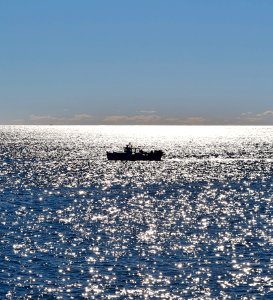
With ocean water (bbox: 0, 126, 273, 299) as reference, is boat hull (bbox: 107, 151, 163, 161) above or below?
above

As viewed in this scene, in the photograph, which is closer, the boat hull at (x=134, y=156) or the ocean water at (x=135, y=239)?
the ocean water at (x=135, y=239)

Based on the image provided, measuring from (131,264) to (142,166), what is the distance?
116 meters

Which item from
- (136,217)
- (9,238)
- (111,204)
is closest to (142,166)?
(111,204)

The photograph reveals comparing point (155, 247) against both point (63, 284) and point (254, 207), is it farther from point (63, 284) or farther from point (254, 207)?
point (254, 207)

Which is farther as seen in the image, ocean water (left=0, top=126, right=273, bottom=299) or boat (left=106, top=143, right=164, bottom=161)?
boat (left=106, top=143, right=164, bottom=161)

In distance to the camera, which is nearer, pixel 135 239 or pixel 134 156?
pixel 135 239

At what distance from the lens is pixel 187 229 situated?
69750 mm

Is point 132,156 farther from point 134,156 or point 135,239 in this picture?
point 135,239

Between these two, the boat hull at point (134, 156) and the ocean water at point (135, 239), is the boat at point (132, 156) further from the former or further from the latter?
the ocean water at point (135, 239)

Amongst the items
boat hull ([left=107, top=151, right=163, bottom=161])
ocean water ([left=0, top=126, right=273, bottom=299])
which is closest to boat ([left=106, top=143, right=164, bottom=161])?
boat hull ([left=107, top=151, right=163, bottom=161])

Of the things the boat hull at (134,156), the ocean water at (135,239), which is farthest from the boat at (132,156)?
the ocean water at (135,239)

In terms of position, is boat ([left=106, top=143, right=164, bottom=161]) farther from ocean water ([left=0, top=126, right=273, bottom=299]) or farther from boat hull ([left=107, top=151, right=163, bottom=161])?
ocean water ([left=0, top=126, right=273, bottom=299])

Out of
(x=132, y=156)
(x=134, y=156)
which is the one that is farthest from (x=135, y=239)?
(x=132, y=156)

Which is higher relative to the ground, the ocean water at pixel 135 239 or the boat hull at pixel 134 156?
the boat hull at pixel 134 156
